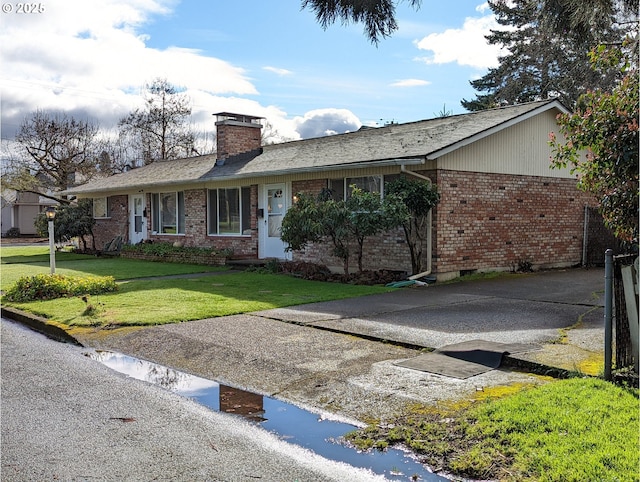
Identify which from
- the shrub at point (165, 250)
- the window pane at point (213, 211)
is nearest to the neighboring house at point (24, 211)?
the shrub at point (165, 250)

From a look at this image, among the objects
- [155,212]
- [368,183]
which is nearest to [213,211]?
[155,212]

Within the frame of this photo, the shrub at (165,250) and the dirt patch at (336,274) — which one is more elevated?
the shrub at (165,250)

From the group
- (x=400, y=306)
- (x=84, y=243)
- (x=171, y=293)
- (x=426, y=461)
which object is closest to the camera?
(x=426, y=461)

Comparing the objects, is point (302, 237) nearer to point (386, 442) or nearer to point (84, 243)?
point (386, 442)

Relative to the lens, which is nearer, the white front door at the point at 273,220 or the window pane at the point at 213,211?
the white front door at the point at 273,220

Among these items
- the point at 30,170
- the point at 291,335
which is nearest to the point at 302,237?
the point at 291,335

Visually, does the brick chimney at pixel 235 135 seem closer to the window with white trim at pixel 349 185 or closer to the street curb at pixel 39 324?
the window with white trim at pixel 349 185

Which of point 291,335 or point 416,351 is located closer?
point 416,351

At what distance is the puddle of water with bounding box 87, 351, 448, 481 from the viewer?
4.12 metres

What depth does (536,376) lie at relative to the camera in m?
5.96

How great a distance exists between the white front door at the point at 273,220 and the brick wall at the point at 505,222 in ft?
17.0

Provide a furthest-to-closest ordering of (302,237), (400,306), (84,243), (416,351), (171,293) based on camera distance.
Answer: (84,243) < (302,237) < (171,293) < (400,306) < (416,351)

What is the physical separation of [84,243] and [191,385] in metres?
22.0

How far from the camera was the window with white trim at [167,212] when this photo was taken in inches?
862
